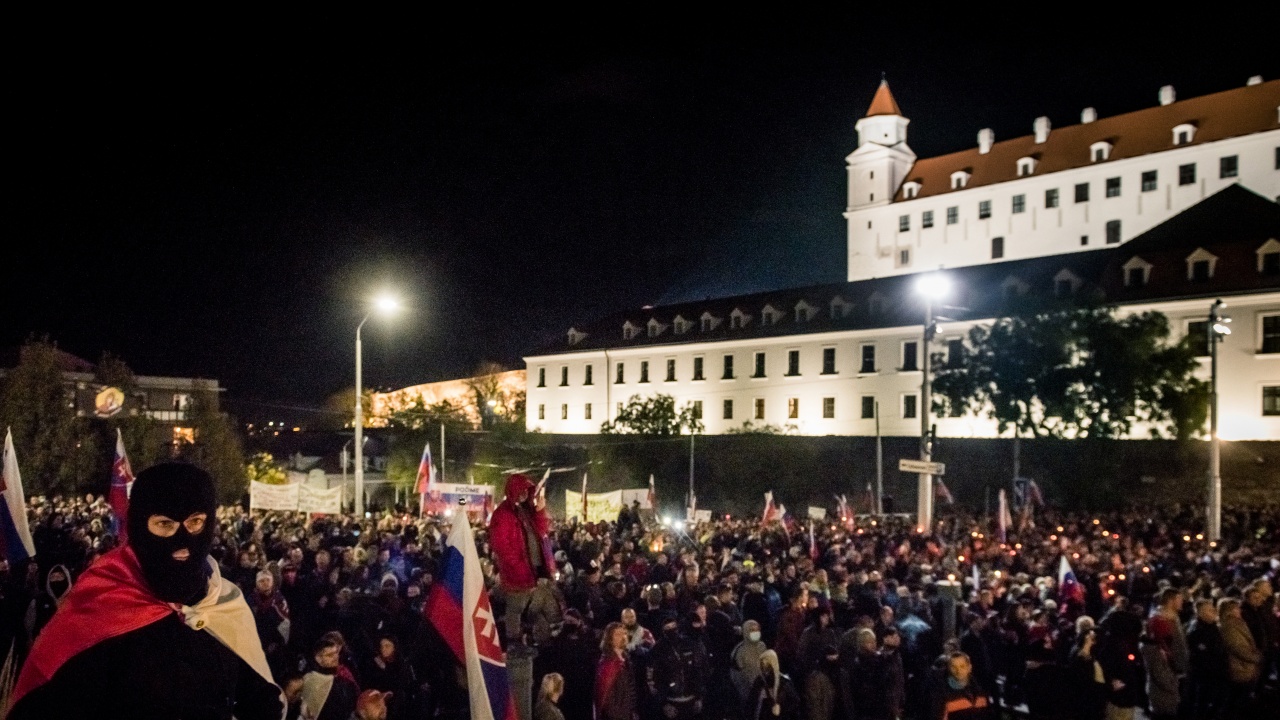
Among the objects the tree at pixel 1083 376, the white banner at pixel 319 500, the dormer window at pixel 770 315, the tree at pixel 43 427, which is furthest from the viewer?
the dormer window at pixel 770 315

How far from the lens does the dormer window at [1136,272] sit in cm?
4375

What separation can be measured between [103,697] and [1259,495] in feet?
119

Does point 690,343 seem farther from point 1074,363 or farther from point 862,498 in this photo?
point 1074,363

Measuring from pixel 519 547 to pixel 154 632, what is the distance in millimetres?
6988

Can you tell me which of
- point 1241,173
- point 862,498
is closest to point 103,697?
point 862,498

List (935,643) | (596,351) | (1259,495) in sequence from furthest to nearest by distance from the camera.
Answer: (596,351)
(1259,495)
(935,643)

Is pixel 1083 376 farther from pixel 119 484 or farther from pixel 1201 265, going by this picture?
pixel 119 484

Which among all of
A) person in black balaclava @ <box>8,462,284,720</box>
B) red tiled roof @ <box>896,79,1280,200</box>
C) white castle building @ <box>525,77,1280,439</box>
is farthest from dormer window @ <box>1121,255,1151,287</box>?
person in black balaclava @ <box>8,462,284,720</box>

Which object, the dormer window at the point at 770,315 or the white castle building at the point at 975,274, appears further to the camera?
the dormer window at the point at 770,315

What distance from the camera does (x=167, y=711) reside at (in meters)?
4.68

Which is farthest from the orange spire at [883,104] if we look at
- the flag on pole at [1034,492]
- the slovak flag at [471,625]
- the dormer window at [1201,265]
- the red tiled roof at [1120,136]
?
the slovak flag at [471,625]

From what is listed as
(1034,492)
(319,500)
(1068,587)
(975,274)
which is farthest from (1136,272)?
(319,500)

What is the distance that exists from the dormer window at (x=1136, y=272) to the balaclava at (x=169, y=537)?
147 ft

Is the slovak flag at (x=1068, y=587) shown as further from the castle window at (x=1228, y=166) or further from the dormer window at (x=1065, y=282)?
the castle window at (x=1228, y=166)
